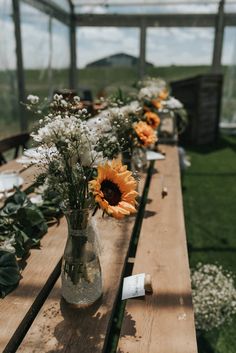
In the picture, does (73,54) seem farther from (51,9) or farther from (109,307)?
(109,307)

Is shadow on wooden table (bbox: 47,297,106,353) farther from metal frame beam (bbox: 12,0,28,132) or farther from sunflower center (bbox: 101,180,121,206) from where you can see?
metal frame beam (bbox: 12,0,28,132)

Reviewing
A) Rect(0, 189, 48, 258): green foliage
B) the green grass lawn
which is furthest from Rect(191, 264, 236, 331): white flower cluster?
Rect(0, 189, 48, 258): green foliage

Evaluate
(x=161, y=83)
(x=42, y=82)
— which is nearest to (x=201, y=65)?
(x=42, y=82)

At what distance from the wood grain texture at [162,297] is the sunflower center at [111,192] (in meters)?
0.35

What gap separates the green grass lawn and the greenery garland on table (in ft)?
3.41

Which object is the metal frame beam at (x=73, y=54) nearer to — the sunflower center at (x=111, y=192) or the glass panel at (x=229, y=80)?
the glass panel at (x=229, y=80)

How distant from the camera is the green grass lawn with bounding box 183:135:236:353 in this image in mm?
2612

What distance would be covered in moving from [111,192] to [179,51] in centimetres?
774

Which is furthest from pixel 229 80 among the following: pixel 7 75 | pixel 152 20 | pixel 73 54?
pixel 7 75

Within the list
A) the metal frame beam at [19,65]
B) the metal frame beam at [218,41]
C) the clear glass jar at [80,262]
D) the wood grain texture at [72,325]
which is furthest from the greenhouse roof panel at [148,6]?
the clear glass jar at [80,262]

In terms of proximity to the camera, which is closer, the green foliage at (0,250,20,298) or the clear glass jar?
the clear glass jar

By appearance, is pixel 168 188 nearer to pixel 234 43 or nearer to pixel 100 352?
pixel 100 352

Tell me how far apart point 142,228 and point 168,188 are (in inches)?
25.4

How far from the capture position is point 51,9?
6699mm
